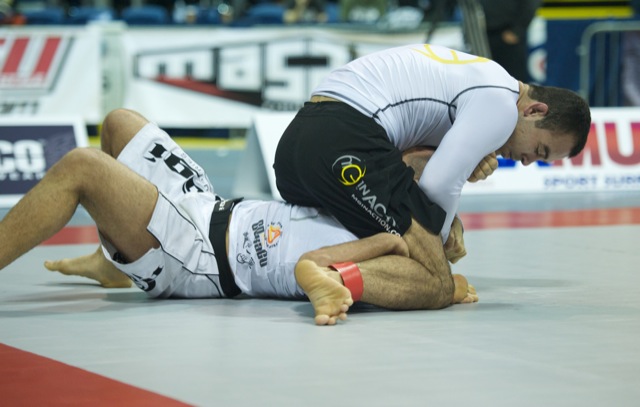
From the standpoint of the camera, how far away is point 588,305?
3.96 meters

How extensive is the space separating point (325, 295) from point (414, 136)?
2.71 ft

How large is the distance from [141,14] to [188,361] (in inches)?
395

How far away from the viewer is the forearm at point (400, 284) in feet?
12.4

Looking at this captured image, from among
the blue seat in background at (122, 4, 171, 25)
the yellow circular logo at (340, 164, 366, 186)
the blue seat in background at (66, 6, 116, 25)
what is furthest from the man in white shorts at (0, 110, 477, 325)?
the blue seat in background at (66, 6, 116, 25)

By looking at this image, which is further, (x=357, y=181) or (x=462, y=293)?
(x=462, y=293)

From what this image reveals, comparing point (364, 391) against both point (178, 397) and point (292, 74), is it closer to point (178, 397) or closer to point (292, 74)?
point (178, 397)

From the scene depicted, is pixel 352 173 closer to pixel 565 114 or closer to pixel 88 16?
pixel 565 114

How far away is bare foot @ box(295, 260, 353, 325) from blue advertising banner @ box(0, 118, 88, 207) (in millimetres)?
4459

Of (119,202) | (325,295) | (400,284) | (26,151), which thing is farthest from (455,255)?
(26,151)

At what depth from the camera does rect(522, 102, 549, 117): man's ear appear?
3916 mm

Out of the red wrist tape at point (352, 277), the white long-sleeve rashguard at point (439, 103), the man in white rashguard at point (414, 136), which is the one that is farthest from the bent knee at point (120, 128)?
the red wrist tape at point (352, 277)

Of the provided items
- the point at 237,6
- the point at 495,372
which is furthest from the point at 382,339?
the point at 237,6

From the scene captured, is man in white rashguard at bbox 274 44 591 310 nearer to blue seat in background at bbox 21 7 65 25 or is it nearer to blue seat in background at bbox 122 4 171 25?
blue seat in background at bbox 122 4 171 25

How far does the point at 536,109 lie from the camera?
12.9ft
